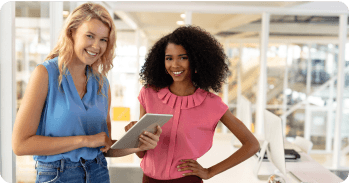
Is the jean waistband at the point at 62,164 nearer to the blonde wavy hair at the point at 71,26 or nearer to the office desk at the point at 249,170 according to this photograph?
the blonde wavy hair at the point at 71,26

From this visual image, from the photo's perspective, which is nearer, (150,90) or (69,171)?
(69,171)

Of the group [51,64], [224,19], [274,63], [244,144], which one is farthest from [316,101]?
[51,64]

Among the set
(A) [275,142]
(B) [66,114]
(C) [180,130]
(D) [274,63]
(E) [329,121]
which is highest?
(D) [274,63]

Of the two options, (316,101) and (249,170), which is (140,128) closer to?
(249,170)

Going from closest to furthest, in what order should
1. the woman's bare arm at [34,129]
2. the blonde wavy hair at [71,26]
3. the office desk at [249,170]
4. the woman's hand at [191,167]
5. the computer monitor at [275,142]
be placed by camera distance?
the woman's bare arm at [34,129], the blonde wavy hair at [71,26], the woman's hand at [191,167], the computer monitor at [275,142], the office desk at [249,170]

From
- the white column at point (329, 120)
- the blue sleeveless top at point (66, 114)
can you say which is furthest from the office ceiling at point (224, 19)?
the blue sleeveless top at point (66, 114)

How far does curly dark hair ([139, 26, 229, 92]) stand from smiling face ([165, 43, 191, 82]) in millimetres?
23

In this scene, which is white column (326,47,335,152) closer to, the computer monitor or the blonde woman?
the computer monitor

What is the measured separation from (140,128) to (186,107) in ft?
1.04

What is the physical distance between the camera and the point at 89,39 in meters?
1.12

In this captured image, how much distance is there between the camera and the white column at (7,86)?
1636mm

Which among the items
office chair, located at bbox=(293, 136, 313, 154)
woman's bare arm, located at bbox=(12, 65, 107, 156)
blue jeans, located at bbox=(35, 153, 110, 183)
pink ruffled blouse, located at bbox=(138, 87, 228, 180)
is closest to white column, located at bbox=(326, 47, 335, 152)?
office chair, located at bbox=(293, 136, 313, 154)

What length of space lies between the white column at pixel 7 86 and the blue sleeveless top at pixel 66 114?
2.53ft

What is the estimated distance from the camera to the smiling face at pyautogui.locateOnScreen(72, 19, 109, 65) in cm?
111
